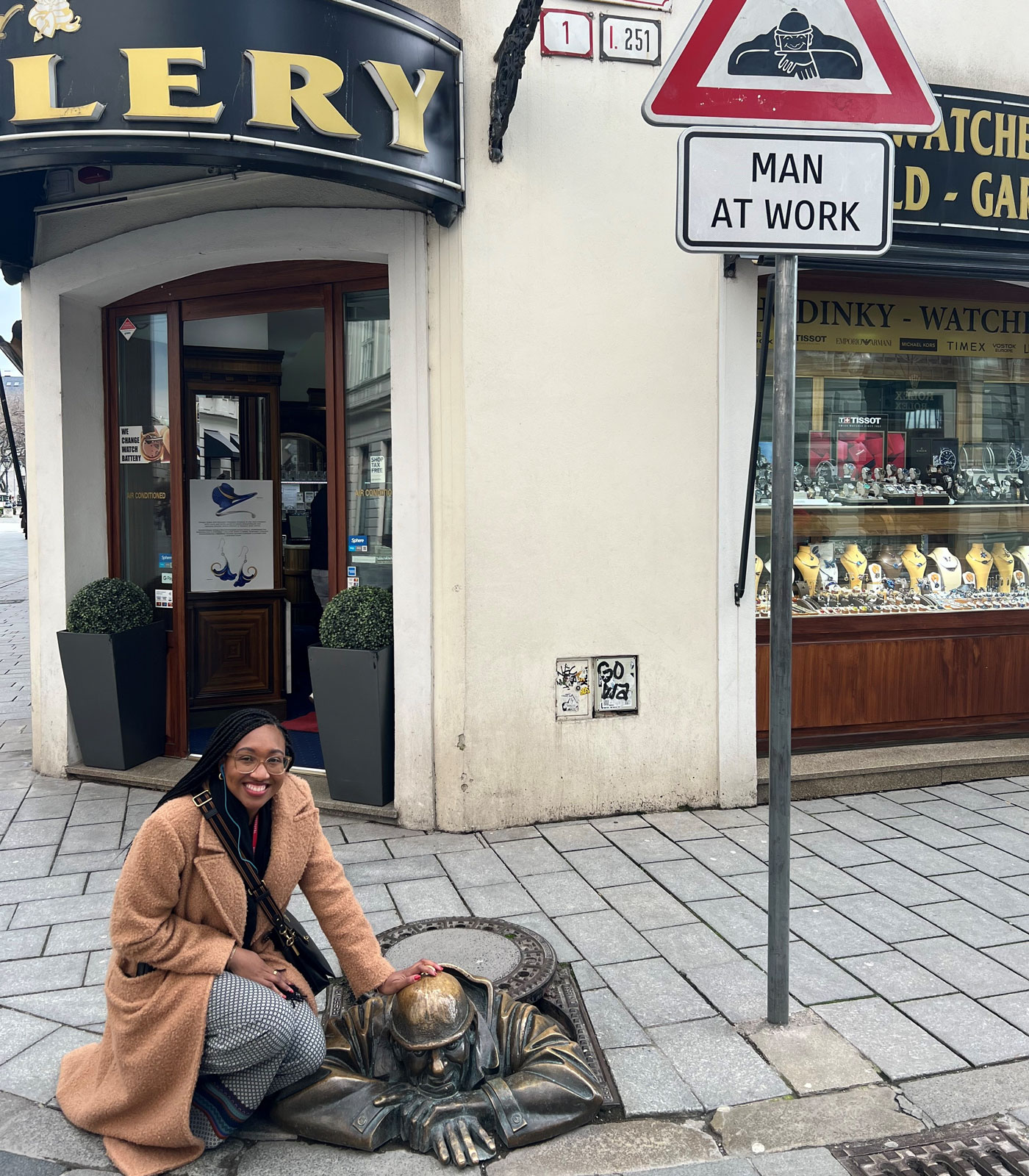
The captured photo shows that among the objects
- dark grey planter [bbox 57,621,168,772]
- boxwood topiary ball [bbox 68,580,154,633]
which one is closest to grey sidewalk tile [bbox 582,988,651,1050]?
dark grey planter [bbox 57,621,168,772]

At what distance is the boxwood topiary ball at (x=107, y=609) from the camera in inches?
245

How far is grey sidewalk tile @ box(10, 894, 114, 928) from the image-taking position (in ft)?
14.1

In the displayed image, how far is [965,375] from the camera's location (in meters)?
6.71

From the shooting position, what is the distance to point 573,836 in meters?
5.29

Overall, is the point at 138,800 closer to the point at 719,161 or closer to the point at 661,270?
the point at 661,270

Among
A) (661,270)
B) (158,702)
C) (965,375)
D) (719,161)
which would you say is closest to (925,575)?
(965,375)

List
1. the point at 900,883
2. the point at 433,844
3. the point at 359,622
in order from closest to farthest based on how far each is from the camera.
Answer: the point at 900,883, the point at 433,844, the point at 359,622

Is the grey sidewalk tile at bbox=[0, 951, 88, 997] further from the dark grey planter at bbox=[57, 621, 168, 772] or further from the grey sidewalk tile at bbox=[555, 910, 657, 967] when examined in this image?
the dark grey planter at bbox=[57, 621, 168, 772]

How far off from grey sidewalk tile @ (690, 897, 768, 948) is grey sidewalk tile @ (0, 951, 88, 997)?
2.46m

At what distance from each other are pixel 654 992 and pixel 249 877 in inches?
63.8

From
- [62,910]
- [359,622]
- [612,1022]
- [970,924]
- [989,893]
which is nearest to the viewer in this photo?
[612,1022]

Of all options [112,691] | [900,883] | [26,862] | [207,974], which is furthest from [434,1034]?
[112,691]

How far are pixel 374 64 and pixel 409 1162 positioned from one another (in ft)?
14.1

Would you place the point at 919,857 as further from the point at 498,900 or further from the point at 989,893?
the point at 498,900
